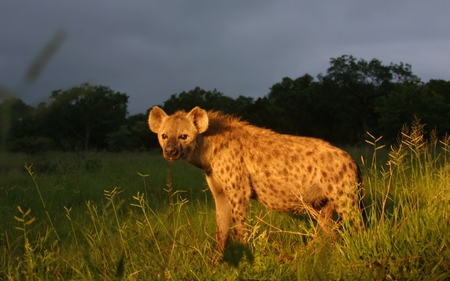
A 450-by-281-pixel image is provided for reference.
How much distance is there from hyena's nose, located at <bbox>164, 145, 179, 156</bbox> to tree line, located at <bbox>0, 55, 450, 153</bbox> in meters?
16.2

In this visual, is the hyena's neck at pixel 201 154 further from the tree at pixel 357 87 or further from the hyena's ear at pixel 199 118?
the tree at pixel 357 87

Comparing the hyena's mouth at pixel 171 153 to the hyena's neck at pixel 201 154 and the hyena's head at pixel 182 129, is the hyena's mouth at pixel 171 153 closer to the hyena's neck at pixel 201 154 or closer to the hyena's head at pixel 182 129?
the hyena's head at pixel 182 129

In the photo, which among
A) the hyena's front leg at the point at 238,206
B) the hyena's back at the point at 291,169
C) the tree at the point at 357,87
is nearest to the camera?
the hyena's back at the point at 291,169

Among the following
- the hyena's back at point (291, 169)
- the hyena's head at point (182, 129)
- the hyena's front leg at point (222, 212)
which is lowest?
the hyena's front leg at point (222, 212)

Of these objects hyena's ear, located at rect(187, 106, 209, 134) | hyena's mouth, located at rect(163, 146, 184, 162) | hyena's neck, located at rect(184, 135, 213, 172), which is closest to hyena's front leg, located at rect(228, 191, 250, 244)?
hyena's neck, located at rect(184, 135, 213, 172)

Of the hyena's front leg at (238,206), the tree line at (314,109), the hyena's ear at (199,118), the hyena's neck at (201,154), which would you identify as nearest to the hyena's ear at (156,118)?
the hyena's ear at (199,118)

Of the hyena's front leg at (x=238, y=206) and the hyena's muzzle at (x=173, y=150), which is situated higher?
the hyena's muzzle at (x=173, y=150)

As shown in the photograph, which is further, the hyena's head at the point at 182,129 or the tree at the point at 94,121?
the tree at the point at 94,121

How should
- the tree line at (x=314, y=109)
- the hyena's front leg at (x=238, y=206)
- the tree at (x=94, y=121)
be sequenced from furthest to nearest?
the tree at (x=94, y=121) → the tree line at (x=314, y=109) → the hyena's front leg at (x=238, y=206)

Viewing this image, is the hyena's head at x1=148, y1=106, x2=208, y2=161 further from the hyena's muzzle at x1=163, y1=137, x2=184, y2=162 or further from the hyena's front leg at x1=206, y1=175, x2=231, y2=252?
the hyena's front leg at x1=206, y1=175, x2=231, y2=252

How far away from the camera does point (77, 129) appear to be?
32438 millimetres

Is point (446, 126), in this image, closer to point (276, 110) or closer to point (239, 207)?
point (276, 110)

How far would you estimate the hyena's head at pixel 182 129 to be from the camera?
13.3 feet

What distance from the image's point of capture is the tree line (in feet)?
77.4
